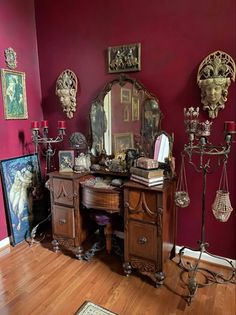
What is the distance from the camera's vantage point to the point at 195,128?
78.9 inches

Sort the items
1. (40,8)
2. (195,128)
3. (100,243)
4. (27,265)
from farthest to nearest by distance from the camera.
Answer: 1. (40,8)
2. (100,243)
3. (27,265)
4. (195,128)

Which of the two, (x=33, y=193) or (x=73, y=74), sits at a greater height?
(x=73, y=74)

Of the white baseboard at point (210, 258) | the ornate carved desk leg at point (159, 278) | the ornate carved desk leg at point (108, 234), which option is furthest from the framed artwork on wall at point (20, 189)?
the white baseboard at point (210, 258)

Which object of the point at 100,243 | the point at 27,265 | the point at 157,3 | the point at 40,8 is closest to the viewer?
the point at 157,3

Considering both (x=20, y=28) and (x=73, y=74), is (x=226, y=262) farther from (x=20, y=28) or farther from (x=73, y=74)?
(x=20, y=28)

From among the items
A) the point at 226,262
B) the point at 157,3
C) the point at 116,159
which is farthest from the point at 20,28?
the point at 226,262

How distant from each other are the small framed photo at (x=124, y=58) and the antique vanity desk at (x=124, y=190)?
0.11 m

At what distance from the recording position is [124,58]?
2.45m

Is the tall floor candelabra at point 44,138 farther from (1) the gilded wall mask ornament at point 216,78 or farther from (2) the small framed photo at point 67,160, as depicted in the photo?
(1) the gilded wall mask ornament at point 216,78

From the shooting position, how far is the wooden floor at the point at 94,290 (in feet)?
6.25

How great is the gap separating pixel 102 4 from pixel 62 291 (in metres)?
2.67

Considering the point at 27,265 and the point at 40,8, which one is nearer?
the point at 27,265

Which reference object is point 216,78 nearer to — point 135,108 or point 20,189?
point 135,108

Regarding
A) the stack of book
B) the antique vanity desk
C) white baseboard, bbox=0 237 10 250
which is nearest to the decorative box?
the stack of book
